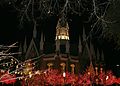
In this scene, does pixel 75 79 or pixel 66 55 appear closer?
pixel 75 79

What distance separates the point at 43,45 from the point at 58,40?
363 cm

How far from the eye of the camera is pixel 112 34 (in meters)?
9.64

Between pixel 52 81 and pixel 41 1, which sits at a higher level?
pixel 41 1

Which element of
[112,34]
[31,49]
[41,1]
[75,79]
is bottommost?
[75,79]

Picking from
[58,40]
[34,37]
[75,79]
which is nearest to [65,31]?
[58,40]

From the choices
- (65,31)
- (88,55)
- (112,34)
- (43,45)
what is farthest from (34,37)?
(112,34)

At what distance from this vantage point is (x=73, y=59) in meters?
68.4

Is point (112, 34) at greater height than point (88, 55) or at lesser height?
greater

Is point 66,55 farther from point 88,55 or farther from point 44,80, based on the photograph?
point 44,80

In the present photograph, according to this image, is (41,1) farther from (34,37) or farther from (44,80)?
(34,37)

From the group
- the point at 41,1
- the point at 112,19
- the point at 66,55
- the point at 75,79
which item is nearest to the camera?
the point at 41,1

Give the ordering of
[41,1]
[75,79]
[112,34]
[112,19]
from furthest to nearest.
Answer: [75,79] < [112,34] < [112,19] < [41,1]

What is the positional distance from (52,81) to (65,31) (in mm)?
17107

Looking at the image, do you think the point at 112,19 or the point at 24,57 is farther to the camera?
the point at 24,57
